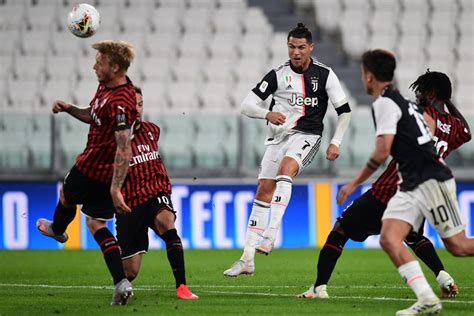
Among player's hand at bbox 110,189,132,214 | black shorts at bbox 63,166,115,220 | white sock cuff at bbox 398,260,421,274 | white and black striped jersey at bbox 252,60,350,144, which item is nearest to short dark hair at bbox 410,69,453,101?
white and black striped jersey at bbox 252,60,350,144

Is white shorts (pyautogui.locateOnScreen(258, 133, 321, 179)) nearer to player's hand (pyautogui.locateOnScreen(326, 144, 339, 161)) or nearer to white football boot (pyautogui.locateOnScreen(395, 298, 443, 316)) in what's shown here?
player's hand (pyautogui.locateOnScreen(326, 144, 339, 161))

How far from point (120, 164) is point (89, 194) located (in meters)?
0.76

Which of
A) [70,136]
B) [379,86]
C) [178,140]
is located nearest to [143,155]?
[379,86]

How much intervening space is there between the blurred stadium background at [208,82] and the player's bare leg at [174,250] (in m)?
7.32

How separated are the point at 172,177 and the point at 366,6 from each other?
6.76 metres

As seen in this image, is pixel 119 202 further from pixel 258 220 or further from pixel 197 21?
pixel 197 21

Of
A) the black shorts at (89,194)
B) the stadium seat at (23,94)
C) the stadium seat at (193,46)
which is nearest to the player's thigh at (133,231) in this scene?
the black shorts at (89,194)

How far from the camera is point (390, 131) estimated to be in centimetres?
822

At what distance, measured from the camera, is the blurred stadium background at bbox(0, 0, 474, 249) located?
17.3m

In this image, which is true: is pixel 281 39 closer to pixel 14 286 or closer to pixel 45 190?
pixel 45 190

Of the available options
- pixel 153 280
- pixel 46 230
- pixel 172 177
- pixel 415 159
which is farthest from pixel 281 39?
pixel 415 159

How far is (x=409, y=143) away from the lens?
331 inches

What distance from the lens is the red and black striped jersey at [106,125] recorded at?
9.20 m

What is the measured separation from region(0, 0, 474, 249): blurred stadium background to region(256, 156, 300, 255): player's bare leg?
654cm
